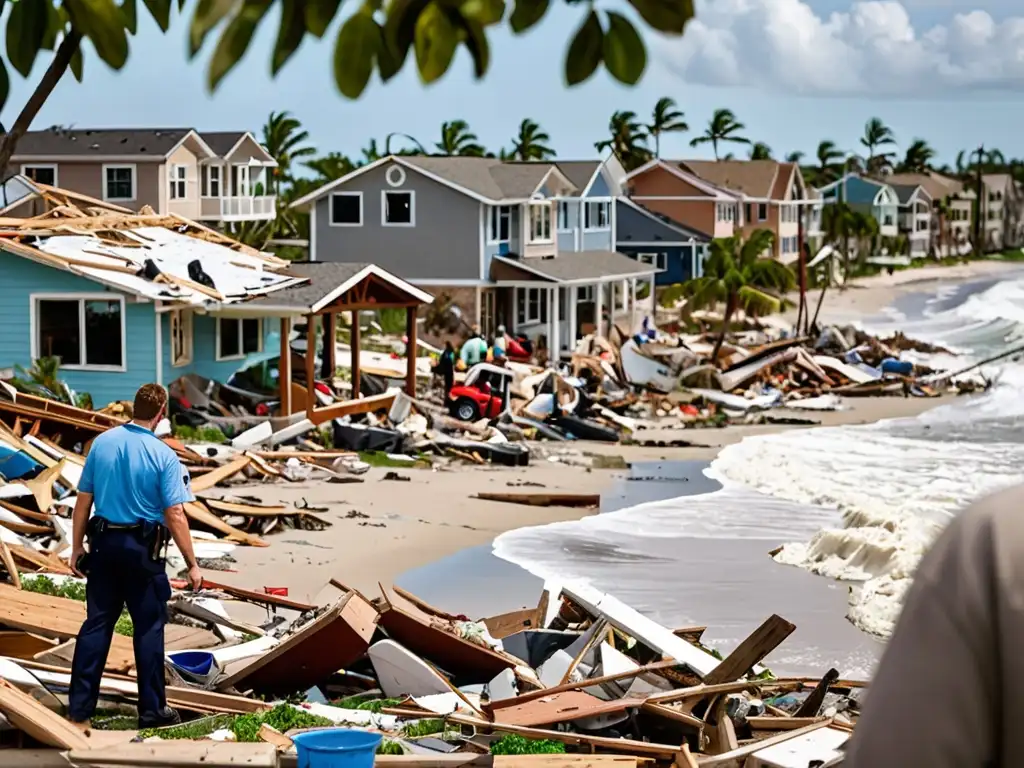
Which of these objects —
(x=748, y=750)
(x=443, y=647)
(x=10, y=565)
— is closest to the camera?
(x=748, y=750)

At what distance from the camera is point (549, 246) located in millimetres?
50344

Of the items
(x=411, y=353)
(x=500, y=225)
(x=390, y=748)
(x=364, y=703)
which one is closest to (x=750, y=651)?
(x=364, y=703)

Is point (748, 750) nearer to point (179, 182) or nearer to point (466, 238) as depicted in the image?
point (466, 238)

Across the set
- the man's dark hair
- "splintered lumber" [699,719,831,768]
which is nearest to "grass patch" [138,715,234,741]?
the man's dark hair

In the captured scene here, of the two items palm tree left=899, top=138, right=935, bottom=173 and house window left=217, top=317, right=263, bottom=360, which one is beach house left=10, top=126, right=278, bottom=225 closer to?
house window left=217, top=317, right=263, bottom=360

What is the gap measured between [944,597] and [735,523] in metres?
22.1

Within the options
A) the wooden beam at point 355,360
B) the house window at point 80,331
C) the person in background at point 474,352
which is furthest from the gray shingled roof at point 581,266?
the house window at point 80,331

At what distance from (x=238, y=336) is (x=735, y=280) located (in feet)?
99.7

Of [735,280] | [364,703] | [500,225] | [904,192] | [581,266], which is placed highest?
[904,192]

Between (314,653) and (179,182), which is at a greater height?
(179,182)

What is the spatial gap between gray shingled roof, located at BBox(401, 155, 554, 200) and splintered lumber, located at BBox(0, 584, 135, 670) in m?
35.2

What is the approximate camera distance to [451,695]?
1045 centimetres

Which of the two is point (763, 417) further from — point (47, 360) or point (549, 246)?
point (47, 360)

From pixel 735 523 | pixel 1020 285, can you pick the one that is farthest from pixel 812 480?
pixel 1020 285
